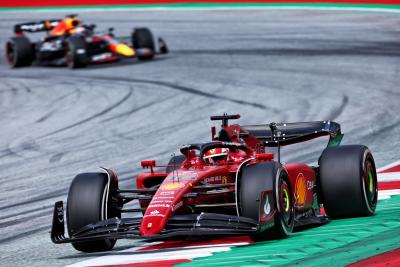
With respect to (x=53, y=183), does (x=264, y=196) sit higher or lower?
higher

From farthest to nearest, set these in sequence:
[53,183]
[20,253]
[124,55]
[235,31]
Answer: [235,31], [124,55], [53,183], [20,253]

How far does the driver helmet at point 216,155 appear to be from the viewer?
1067 centimetres

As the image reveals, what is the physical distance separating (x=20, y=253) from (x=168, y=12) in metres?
29.2

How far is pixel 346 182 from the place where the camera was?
1055cm

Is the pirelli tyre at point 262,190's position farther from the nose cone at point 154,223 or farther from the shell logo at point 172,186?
the nose cone at point 154,223

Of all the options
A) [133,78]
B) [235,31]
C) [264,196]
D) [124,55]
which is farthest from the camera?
[235,31]

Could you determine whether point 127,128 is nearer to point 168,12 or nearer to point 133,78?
point 133,78

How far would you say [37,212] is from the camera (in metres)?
13.0

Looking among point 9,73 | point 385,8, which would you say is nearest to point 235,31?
point 385,8

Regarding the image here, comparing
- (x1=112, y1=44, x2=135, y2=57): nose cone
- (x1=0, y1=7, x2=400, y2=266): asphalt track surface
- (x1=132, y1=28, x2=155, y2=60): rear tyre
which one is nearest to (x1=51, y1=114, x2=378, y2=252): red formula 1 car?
(x1=0, y1=7, x2=400, y2=266): asphalt track surface

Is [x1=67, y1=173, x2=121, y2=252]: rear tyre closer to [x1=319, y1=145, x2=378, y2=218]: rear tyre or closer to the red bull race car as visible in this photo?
[x1=319, y1=145, x2=378, y2=218]: rear tyre

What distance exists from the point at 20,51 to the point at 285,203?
20887 millimetres

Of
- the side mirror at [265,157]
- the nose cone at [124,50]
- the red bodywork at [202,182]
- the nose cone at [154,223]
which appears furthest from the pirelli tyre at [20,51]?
the nose cone at [154,223]

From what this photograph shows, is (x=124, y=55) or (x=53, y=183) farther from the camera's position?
(x=124, y=55)
